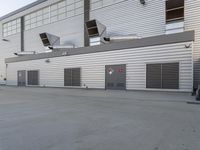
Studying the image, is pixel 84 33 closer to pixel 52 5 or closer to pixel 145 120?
pixel 52 5

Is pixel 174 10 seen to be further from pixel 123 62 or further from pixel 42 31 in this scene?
pixel 42 31

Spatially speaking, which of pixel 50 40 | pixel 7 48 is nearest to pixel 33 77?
pixel 50 40

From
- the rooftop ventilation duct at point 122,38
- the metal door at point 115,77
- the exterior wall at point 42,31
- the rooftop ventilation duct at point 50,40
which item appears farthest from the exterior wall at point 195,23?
the rooftop ventilation duct at point 50,40

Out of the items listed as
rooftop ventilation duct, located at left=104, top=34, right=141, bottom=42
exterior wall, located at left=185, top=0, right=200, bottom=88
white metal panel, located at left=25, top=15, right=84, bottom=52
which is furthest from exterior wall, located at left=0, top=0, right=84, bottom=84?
exterior wall, located at left=185, top=0, right=200, bottom=88

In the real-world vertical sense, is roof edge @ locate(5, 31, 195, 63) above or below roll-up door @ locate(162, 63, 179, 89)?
above

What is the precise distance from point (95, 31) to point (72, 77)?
16.1 ft

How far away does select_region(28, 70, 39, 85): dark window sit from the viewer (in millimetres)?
20022

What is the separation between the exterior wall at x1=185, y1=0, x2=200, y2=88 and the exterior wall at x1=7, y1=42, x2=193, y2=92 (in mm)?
2069

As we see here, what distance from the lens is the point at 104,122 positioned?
5.06 meters

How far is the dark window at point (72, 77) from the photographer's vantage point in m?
16.3

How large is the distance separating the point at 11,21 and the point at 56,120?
2801 centimetres

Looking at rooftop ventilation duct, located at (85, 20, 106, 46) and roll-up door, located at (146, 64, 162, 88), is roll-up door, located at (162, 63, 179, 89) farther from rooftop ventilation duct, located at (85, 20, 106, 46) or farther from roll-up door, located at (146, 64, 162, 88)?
rooftop ventilation duct, located at (85, 20, 106, 46)

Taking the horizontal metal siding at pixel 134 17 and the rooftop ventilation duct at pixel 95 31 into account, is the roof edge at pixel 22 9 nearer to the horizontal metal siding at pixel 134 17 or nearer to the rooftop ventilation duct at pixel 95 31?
the horizontal metal siding at pixel 134 17

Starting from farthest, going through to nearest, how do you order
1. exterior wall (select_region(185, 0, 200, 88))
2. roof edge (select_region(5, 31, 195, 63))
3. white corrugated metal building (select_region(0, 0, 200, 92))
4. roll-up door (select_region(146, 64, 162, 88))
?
1. exterior wall (select_region(185, 0, 200, 88))
2. roll-up door (select_region(146, 64, 162, 88))
3. white corrugated metal building (select_region(0, 0, 200, 92))
4. roof edge (select_region(5, 31, 195, 63))
